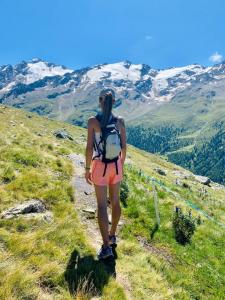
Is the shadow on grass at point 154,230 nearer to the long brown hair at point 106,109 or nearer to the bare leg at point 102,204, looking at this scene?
the bare leg at point 102,204

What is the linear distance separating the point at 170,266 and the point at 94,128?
4675 mm

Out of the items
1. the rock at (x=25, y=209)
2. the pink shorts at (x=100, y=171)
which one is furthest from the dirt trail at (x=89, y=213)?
the pink shorts at (x=100, y=171)

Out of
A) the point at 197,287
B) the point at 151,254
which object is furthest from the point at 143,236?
the point at 197,287

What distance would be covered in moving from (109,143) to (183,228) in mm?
5409

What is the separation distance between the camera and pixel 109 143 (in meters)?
8.56

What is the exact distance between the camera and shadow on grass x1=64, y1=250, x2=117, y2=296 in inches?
294

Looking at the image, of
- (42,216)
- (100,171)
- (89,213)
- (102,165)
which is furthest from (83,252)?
(89,213)

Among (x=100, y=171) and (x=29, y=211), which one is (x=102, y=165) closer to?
(x=100, y=171)

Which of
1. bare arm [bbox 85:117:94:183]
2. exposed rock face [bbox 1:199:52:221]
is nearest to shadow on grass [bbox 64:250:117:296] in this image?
bare arm [bbox 85:117:94:183]

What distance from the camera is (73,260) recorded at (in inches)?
332

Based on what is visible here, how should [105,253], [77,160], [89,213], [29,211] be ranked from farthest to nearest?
1. [77,160]
2. [89,213]
3. [29,211]
4. [105,253]

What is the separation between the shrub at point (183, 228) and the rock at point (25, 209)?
458cm

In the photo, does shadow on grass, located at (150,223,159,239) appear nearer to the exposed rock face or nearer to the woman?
the woman

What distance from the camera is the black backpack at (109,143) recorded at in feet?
28.1
